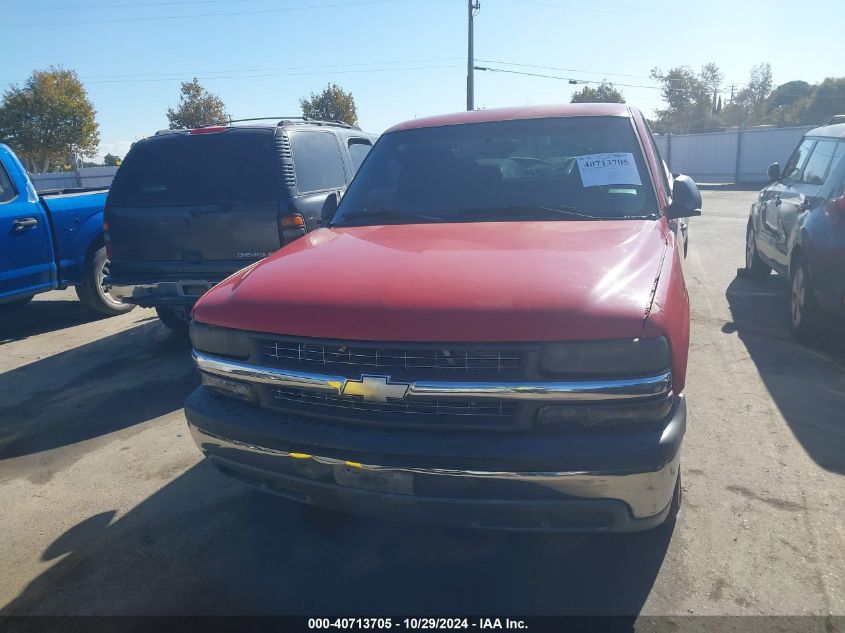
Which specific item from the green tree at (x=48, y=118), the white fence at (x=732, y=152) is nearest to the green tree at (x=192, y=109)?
the green tree at (x=48, y=118)

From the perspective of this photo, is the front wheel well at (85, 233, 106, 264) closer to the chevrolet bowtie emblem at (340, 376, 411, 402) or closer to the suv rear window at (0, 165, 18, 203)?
the suv rear window at (0, 165, 18, 203)

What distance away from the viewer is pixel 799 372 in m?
5.02

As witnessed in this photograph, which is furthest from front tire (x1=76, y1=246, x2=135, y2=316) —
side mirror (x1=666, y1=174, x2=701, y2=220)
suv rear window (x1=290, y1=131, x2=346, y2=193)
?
side mirror (x1=666, y1=174, x2=701, y2=220)

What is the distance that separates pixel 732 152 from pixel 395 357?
111 ft

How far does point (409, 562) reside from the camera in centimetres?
294

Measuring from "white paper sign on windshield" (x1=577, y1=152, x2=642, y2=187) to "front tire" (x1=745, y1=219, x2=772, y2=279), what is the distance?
526cm

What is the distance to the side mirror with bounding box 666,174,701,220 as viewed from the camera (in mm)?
3570

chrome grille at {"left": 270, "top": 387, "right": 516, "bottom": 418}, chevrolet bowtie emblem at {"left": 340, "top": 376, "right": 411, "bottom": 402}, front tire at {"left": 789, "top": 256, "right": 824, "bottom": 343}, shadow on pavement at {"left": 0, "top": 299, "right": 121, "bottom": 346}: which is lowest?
shadow on pavement at {"left": 0, "top": 299, "right": 121, "bottom": 346}

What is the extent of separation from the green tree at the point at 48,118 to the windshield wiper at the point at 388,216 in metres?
37.7

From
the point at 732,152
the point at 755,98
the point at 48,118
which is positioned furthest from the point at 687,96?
the point at 48,118

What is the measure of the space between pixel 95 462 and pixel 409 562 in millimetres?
2375

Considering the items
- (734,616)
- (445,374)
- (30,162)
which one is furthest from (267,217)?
(30,162)

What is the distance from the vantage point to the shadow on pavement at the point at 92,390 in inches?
186

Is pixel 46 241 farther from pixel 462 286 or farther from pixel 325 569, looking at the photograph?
pixel 462 286
